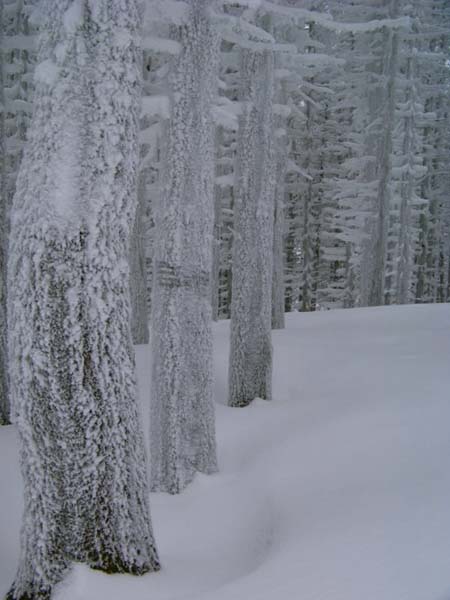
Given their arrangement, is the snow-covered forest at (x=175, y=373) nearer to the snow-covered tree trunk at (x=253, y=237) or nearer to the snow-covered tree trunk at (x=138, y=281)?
the snow-covered tree trunk at (x=253, y=237)

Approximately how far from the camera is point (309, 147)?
22.6m

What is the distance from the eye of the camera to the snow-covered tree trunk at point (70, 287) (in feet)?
11.0

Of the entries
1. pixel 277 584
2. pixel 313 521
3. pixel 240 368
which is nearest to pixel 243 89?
pixel 240 368

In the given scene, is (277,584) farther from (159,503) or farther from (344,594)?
(159,503)

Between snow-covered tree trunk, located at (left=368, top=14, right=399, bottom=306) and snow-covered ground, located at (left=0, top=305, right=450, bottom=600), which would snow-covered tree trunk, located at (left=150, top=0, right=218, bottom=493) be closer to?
snow-covered ground, located at (left=0, top=305, right=450, bottom=600)

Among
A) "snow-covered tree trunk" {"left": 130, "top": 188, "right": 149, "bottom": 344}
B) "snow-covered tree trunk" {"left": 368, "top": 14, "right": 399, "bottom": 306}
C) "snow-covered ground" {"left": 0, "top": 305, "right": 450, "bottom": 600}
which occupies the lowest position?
"snow-covered ground" {"left": 0, "top": 305, "right": 450, "bottom": 600}

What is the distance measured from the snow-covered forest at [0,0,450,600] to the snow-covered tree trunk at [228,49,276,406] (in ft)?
0.08

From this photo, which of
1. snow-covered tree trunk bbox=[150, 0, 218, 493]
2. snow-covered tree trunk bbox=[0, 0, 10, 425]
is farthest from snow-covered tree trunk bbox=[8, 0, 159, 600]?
snow-covered tree trunk bbox=[0, 0, 10, 425]

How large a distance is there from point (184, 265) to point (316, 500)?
2.68 meters

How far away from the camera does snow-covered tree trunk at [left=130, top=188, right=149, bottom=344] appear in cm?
1202

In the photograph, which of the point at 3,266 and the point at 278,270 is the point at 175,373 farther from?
the point at 278,270

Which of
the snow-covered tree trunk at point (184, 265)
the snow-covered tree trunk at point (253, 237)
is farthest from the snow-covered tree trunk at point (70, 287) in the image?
the snow-covered tree trunk at point (253, 237)

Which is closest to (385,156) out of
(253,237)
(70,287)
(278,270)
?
(278,270)

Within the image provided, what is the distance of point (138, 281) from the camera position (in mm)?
12211
